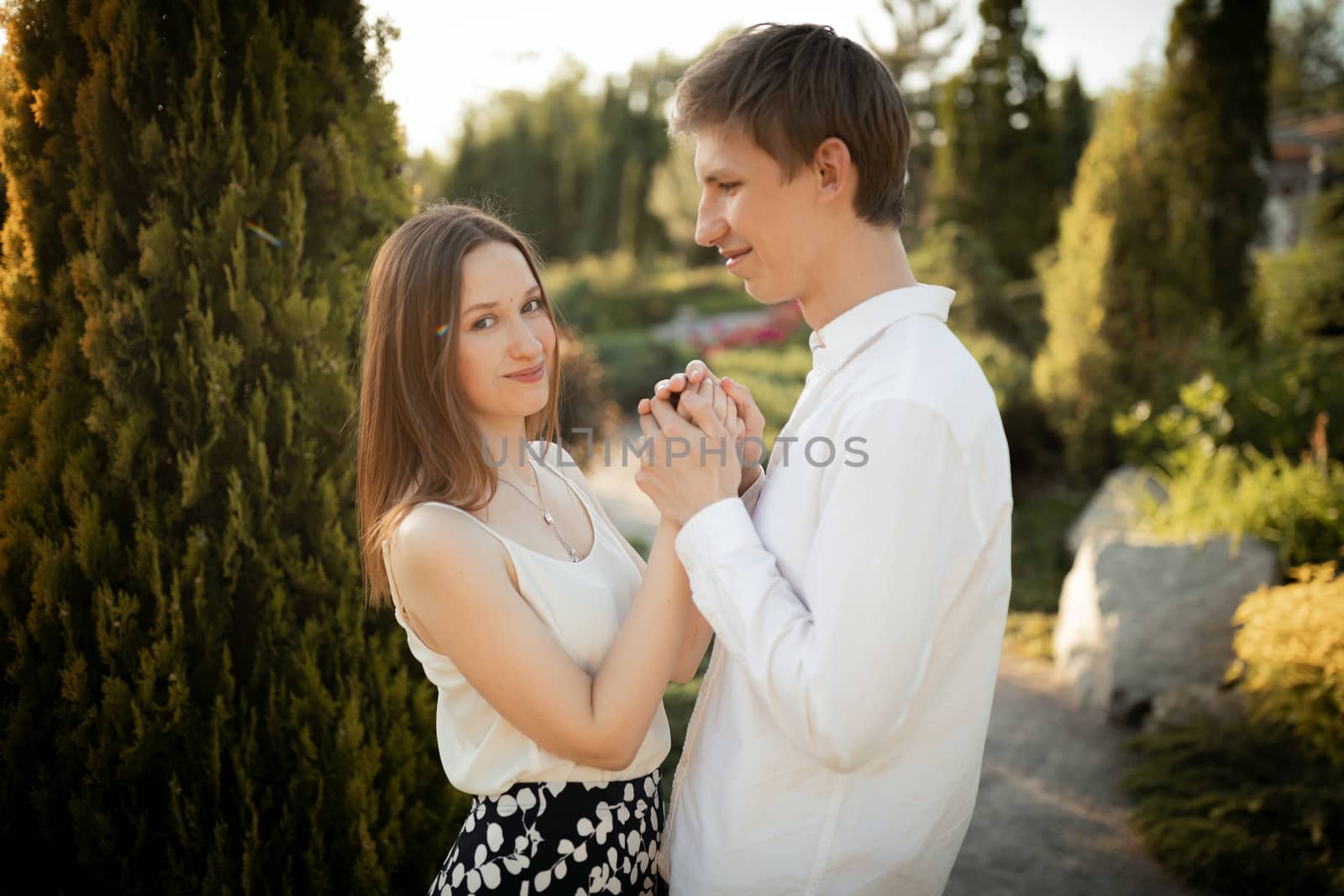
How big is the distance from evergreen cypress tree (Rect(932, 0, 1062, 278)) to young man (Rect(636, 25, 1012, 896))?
1720cm

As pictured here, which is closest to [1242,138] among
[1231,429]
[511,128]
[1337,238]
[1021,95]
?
[1337,238]

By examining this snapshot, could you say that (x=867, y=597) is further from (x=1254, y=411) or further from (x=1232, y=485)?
(x=1254, y=411)

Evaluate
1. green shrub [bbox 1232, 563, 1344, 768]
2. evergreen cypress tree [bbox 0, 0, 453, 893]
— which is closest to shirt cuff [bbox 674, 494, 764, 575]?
evergreen cypress tree [bbox 0, 0, 453, 893]

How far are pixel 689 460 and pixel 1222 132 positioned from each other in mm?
10261

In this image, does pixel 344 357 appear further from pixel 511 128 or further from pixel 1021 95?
pixel 511 128

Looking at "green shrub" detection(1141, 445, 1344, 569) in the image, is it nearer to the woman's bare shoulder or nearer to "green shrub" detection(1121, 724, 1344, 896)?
"green shrub" detection(1121, 724, 1344, 896)

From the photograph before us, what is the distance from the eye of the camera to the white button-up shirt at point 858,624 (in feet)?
4.31

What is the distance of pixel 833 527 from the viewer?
136 centimetres

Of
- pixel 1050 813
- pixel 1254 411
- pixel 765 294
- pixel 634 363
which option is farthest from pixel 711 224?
pixel 634 363

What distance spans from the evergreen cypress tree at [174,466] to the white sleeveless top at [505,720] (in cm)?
68

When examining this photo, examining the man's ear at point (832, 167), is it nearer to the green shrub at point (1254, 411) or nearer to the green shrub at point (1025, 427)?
the green shrub at point (1254, 411)

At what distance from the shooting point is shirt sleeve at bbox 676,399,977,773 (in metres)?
1.30

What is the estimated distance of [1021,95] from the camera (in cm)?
1786

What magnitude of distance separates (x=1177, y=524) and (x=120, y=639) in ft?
19.3
